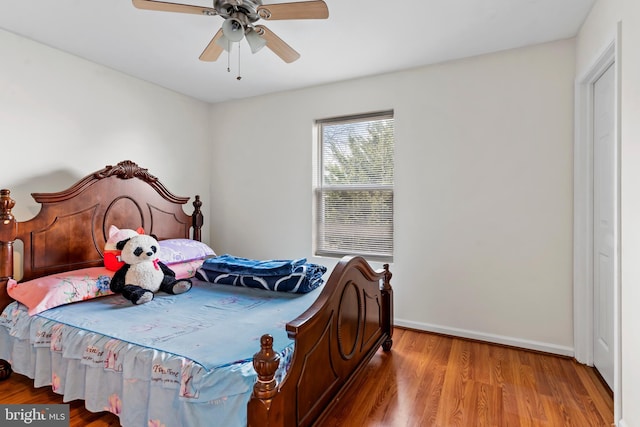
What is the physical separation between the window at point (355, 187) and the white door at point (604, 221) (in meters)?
1.53

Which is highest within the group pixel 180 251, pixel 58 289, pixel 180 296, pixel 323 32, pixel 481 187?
pixel 323 32

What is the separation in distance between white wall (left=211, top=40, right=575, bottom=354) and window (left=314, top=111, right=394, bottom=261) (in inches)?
5.0

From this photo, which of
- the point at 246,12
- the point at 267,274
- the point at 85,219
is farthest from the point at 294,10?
the point at 85,219

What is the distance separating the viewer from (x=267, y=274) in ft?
8.09

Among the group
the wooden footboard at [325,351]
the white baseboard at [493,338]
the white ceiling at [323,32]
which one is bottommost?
the white baseboard at [493,338]

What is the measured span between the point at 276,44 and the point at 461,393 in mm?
2452

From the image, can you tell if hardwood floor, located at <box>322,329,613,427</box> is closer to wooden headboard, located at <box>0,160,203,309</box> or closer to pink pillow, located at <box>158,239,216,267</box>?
pink pillow, located at <box>158,239,216,267</box>

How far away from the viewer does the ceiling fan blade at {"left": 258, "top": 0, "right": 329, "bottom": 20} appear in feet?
5.59

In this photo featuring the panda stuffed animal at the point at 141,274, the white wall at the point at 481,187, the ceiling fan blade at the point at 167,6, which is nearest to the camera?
the ceiling fan blade at the point at 167,6

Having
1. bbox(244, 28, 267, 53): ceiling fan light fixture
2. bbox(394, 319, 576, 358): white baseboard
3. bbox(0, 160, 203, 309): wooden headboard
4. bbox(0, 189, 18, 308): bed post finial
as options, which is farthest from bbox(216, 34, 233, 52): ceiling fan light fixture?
bbox(394, 319, 576, 358): white baseboard

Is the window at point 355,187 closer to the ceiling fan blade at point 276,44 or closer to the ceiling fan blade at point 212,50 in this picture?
the ceiling fan blade at point 276,44

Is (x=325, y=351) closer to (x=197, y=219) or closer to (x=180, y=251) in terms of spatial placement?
(x=180, y=251)

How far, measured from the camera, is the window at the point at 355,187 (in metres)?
3.27

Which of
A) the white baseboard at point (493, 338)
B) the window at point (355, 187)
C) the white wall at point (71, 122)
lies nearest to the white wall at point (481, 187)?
the white baseboard at point (493, 338)
